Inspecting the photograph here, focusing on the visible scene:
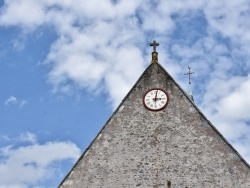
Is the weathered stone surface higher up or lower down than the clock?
lower down

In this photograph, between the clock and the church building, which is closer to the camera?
the church building

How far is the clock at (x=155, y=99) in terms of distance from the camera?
75.2 feet

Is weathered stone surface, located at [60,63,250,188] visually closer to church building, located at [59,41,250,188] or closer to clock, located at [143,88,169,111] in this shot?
church building, located at [59,41,250,188]

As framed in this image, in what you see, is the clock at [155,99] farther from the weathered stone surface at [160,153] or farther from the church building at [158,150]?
the weathered stone surface at [160,153]

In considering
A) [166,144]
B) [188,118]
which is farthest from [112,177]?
[188,118]

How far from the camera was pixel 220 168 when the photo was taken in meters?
21.0

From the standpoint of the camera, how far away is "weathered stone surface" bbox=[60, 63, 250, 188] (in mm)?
21047

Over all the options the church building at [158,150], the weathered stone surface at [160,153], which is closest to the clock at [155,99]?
the church building at [158,150]

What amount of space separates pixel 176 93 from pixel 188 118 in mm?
1330

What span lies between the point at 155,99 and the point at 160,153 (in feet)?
8.09

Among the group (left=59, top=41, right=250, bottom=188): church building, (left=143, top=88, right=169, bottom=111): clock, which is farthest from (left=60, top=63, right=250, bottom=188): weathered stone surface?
(left=143, top=88, right=169, bottom=111): clock

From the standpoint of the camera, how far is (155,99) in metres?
23.1

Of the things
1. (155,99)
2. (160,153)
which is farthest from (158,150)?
(155,99)

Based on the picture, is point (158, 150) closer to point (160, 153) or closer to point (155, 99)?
point (160, 153)
